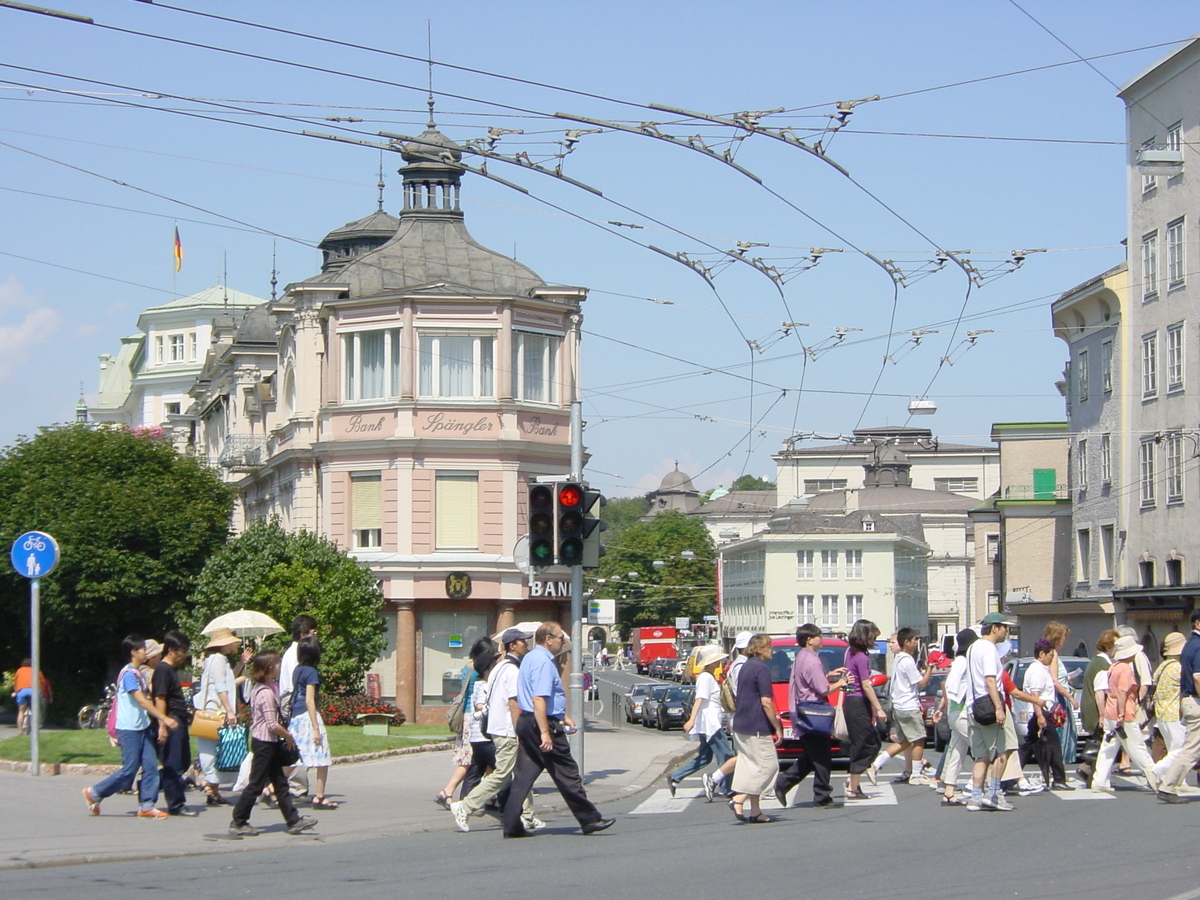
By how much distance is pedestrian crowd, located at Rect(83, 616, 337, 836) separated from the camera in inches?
517

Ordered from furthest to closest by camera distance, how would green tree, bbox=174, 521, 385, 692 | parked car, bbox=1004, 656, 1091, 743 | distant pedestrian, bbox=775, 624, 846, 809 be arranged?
1. green tree, bbox=174, 521, 385, 692
2. parked car, bbox=1004, 656, 1091, 743
3. distant pedestrian, bbox=775, 624, 846, 809

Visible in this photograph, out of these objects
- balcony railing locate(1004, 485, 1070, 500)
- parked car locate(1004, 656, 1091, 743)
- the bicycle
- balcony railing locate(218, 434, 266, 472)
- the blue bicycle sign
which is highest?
balcony railing locate(218, 434, 266, 472)

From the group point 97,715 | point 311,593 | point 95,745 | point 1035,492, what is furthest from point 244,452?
point 1035,492

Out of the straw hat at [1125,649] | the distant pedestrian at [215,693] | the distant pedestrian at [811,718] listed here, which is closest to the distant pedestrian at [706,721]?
the distant pedestrian at [811,718]

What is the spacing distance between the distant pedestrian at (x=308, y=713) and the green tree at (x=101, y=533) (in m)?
21.3

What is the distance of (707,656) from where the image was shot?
18.0 meters

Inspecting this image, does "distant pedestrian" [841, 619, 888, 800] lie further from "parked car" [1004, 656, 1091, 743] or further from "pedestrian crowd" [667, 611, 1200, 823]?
"parked car" [1004, 656, 1091, 743]

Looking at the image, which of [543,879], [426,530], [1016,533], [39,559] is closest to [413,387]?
[426,530]

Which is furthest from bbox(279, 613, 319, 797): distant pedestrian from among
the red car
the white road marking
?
the red car

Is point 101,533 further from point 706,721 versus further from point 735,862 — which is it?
point 735,862

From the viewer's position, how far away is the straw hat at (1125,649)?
16.8m

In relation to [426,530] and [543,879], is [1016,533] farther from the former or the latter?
[543,879]

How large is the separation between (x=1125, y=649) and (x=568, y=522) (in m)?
6.00

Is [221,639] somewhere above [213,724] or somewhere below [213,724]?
above
